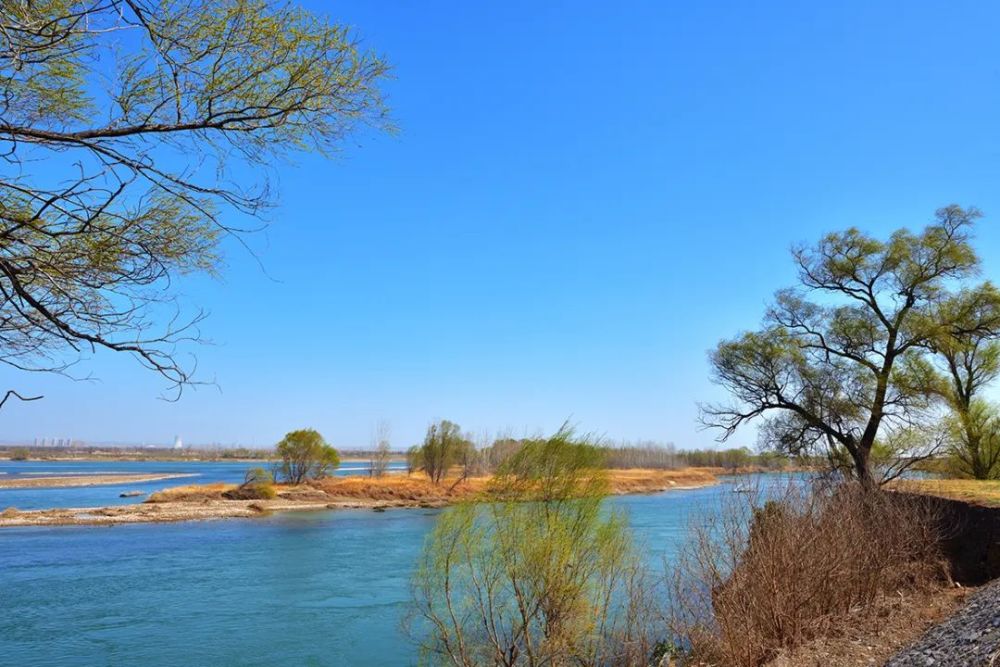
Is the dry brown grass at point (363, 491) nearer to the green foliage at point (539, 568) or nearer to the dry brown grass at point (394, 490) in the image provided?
Result: the dry brown grass at point (394, 490)

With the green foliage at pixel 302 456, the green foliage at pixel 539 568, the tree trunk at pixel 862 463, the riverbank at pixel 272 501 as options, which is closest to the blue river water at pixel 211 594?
the green foliage at pixel 539 568

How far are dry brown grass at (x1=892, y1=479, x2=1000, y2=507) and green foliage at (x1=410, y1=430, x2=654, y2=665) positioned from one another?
28.8ft

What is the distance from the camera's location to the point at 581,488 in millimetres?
11289

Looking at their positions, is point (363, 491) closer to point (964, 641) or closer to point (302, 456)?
point (302, 456)

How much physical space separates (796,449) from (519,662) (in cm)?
1291

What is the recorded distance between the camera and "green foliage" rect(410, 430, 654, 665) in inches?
387

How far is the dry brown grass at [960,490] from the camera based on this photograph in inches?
566

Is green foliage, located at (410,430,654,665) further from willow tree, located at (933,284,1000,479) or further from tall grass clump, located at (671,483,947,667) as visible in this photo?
willow tree, located at (933,284,1000,479)

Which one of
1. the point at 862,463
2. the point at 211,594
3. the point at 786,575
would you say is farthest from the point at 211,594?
the point at 862,463

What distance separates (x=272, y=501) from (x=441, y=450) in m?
19.2

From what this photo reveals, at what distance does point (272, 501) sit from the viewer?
50281 mm

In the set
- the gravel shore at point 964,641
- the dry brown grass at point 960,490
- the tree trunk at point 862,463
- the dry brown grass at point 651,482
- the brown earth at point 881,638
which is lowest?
the dry brown grass at point 651,482

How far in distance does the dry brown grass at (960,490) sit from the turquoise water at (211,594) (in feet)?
17.6

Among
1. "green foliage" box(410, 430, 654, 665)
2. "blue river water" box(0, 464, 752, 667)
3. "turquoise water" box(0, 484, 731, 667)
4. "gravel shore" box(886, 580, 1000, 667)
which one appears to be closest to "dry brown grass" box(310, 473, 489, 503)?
"blue river water" box(0, 464, 752, 667)
